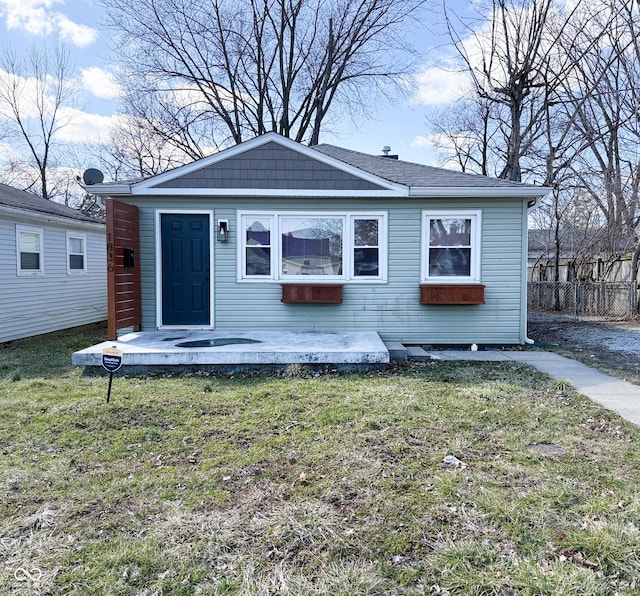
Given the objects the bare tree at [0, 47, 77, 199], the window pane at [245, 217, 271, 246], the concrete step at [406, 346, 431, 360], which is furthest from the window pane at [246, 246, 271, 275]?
the bare tree at [0, 47, 77, 199]

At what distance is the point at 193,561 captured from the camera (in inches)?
80.1

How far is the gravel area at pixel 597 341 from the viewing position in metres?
6.25

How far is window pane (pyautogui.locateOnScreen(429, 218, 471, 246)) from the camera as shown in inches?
294

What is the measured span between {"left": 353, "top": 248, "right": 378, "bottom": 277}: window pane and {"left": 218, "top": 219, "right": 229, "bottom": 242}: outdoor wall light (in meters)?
2.23

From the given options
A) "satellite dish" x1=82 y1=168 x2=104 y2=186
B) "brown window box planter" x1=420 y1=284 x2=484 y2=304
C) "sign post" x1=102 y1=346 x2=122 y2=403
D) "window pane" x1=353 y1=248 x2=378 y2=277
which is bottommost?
"sign post" x1=102 y1=346 x2=122 y2=403

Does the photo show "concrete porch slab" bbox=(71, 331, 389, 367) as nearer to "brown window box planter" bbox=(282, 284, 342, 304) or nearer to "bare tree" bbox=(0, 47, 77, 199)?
"brown window box planter" bbox=(282, 284, 342, 304)

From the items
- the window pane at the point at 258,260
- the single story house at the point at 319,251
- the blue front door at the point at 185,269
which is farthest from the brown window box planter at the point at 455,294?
the blue front door at the point at 185,269

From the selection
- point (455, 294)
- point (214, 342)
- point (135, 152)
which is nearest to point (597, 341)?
point (455, 294)

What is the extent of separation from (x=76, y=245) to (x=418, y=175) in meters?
8.66

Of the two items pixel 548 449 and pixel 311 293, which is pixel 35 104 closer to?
pixel 311 293

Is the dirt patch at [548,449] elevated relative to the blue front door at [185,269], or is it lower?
lower

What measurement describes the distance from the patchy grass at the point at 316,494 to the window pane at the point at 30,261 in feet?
19.0

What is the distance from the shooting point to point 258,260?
7.55 metres

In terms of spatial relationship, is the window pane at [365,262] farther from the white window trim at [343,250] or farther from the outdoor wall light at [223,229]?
the outdoor wall light at [223,229]
